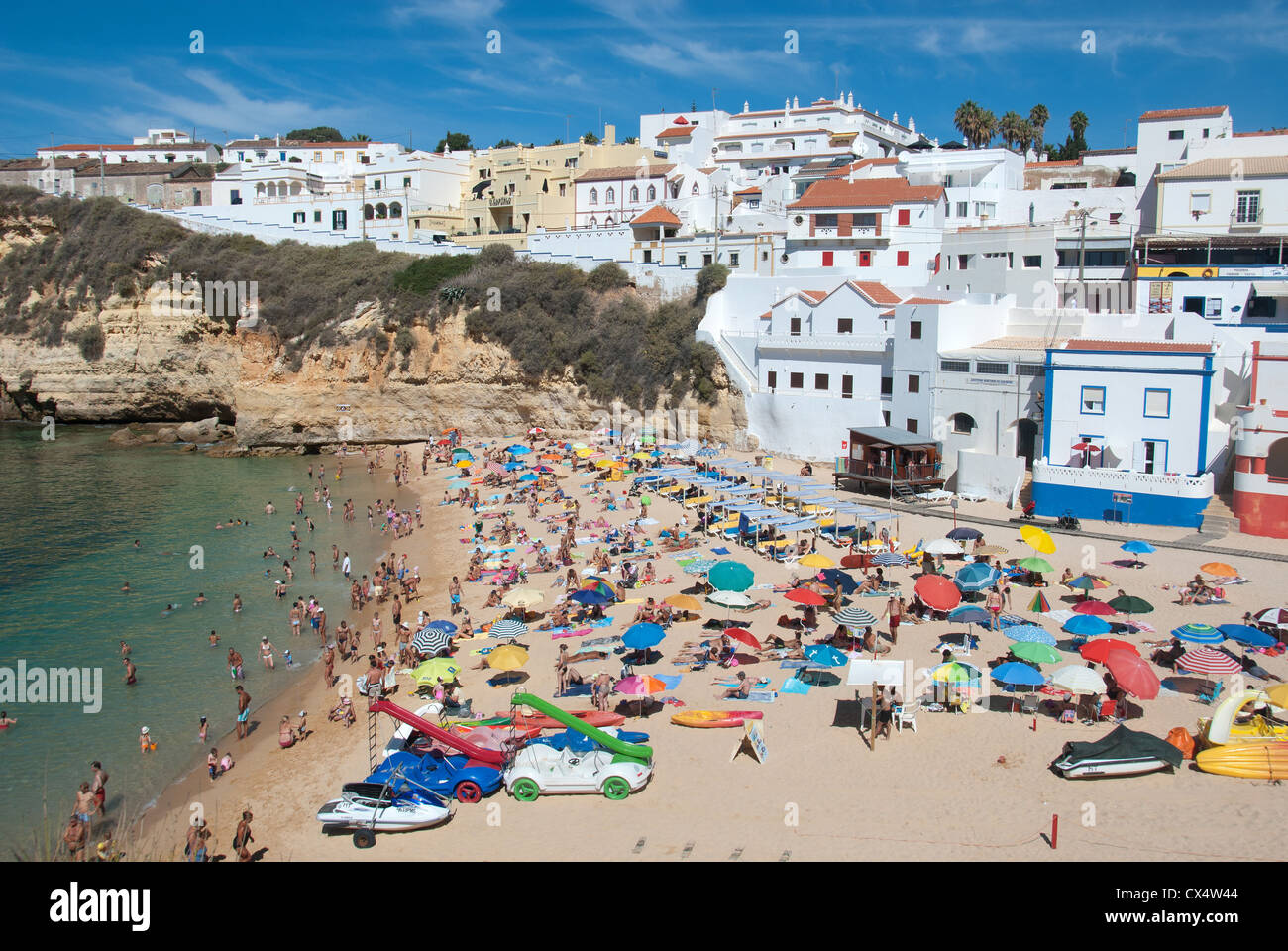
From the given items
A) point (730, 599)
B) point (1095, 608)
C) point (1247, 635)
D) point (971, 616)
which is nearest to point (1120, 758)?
point (971, 616)

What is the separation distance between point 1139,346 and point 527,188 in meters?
40.0

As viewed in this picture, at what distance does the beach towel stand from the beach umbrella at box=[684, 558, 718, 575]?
6640 mm

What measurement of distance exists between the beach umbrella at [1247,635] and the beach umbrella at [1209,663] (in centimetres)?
62

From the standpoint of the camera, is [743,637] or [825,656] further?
[743,637]

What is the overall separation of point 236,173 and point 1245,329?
62.4m

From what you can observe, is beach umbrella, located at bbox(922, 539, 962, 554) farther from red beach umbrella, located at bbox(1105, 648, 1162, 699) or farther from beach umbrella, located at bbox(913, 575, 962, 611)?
red beach umbrella, located at bbox(1105, 648, 1162, 699)

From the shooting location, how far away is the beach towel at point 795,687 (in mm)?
16109

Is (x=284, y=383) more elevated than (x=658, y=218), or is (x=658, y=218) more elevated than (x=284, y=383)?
(x=658, y=218)

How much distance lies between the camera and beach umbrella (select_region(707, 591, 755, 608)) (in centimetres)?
1908

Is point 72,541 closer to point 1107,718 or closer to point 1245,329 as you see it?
point 1107,718

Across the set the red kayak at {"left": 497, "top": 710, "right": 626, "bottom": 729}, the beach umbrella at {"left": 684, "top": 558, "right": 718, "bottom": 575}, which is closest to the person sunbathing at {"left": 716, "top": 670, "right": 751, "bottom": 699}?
the red kayak at {"left": 497, "top": 710, "right": 626, "bottom": 729}

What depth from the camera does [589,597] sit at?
67.1 feet

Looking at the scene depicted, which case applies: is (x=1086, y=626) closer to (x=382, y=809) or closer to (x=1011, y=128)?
(x=382, y=809)
